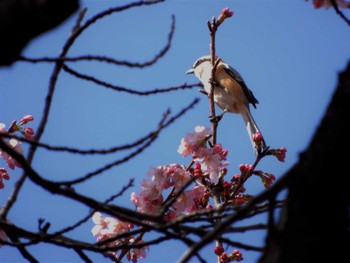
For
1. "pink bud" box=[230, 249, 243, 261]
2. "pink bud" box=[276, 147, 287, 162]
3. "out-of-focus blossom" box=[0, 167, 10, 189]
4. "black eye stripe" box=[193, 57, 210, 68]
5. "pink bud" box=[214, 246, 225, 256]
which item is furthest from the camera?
"black eye stripe" box=[193, 57, 210, 68]

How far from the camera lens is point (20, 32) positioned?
127 cm

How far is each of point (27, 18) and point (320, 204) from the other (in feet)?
2.80

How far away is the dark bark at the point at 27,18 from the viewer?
124 centimetres

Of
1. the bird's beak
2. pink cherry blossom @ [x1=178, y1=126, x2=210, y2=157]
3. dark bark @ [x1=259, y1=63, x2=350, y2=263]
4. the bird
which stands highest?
the bird's beak

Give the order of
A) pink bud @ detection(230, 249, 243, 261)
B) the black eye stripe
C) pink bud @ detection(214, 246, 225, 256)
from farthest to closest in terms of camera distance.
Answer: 1. the black eye stripe
2. pink bud @ detection(230, 249, 243, 261)
3. pink bud @ detection(214, 246, 225, 256)

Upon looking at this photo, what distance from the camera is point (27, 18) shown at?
1.25 m

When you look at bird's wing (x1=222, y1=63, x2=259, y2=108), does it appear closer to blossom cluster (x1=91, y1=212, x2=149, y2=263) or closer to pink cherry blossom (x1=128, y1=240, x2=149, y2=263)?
blossom cluster (x1=91, y1=212, x2=149, y2=263)

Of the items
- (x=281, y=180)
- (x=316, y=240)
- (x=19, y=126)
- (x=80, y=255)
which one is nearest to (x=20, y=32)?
(x=281, y=180)

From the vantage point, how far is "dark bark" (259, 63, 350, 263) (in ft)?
4.29

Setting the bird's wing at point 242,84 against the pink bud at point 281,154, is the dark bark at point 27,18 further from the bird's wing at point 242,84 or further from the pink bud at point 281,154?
the bird's wing at point 242,84

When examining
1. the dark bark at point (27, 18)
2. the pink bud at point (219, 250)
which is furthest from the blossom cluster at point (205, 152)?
the dark bark at point (27, 18)

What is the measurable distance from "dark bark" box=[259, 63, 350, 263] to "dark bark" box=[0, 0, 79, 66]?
714mm

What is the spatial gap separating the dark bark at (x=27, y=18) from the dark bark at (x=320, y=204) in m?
0.71

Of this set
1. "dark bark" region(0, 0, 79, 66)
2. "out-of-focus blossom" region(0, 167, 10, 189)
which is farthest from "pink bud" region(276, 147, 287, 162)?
"dark bark" region(0, 0, 79, 66)
